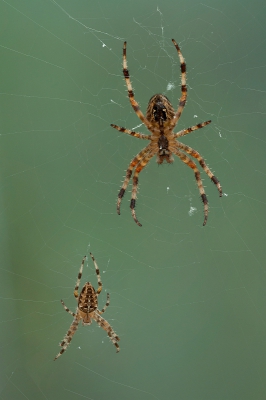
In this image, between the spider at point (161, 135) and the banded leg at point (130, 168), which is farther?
the banded leg at point (130, 168)

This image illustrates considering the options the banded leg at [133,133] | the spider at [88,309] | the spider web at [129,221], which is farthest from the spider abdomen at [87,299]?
the spider web at [129,221]

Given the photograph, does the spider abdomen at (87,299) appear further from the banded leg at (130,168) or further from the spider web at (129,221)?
the spider web at (129,221)

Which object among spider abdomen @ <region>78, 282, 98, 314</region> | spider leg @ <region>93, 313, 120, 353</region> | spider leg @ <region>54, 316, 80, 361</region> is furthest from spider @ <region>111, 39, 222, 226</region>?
spider leg @ <region>54, 316, 80, 361</region>

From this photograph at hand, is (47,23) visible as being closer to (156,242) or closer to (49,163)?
(49,163)

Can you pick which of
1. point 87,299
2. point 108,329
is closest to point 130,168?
point 87,299

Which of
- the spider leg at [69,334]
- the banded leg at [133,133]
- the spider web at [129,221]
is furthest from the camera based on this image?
the spider web at [129,221]

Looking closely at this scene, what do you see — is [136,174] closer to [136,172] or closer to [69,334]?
[136,172]

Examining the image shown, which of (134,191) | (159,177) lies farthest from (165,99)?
(159,177)
